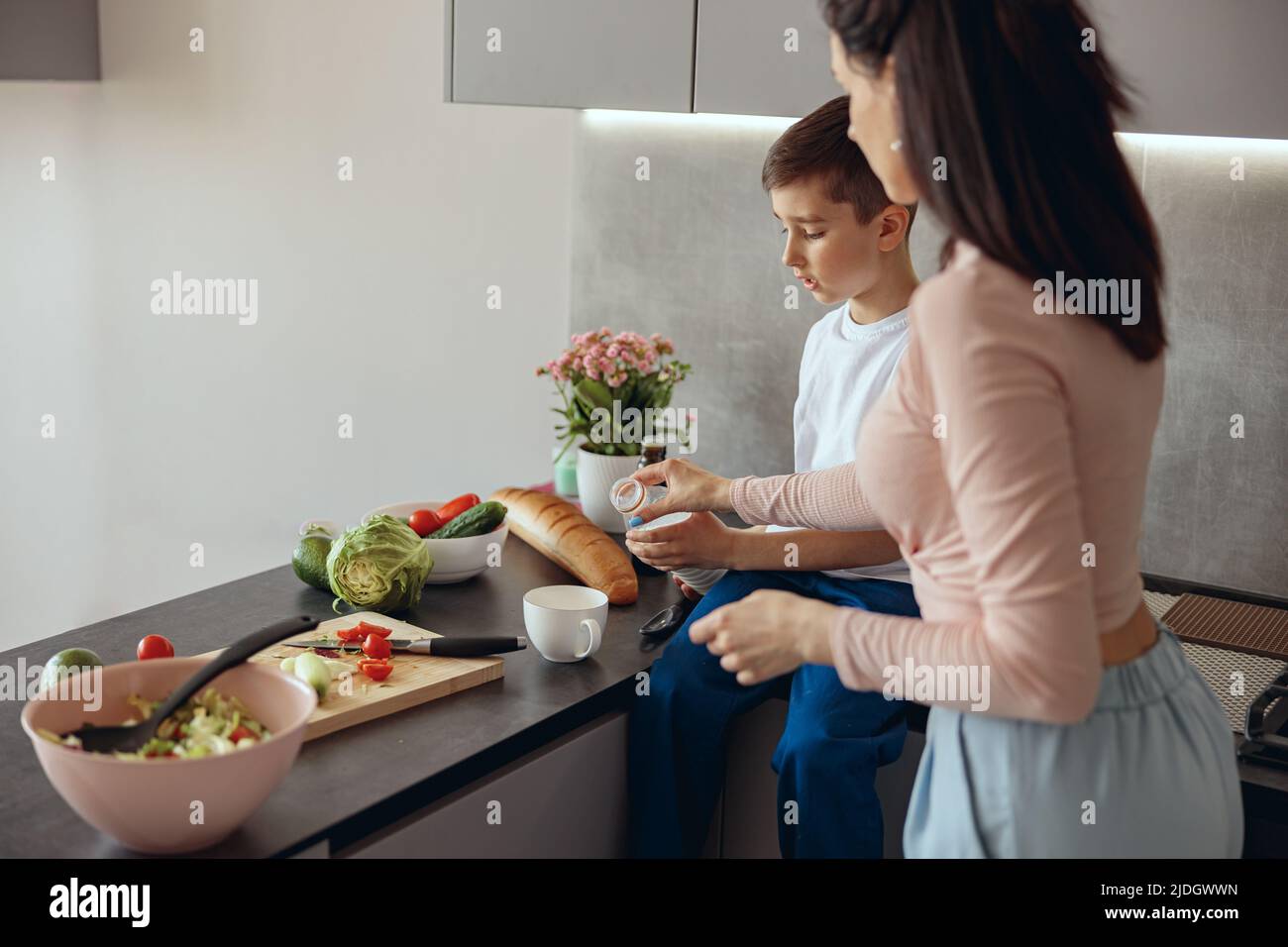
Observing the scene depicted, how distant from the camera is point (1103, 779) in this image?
3.32 ft

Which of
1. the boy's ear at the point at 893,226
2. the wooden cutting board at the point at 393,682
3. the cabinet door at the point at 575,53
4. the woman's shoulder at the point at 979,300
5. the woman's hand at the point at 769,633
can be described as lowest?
the wooden cutting board at the point at 393,682

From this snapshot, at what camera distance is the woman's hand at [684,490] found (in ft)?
5.30

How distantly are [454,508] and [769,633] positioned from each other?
3.31ft

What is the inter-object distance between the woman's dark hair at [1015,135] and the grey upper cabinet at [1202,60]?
648 millimetres

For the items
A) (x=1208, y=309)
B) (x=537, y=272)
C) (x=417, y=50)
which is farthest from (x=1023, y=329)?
(x=417, y=50)

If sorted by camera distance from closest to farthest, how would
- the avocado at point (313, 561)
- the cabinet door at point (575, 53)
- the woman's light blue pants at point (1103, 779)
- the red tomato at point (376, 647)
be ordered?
the woman's light blue pants at point (1103, 779)
the red tomato at point (376, 647)
the avocado at point (313, 561)
the cabinet door at point (575, 53)

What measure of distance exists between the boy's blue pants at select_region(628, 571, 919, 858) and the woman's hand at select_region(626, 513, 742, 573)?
0.04 m

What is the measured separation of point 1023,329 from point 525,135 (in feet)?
6.14

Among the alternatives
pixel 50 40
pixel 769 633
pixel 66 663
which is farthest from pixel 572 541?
pixel 50 40

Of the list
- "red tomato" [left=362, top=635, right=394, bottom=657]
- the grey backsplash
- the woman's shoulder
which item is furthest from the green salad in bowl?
the grey backsplash

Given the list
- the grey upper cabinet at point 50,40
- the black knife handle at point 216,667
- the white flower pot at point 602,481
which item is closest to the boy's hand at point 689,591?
the white flower pot at point 602,481

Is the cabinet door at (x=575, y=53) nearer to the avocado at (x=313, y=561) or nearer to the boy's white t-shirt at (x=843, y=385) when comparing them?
the boy's white t-shirt at (x=843, y=385)

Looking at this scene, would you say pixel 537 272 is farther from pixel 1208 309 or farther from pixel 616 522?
pixel 1208 309

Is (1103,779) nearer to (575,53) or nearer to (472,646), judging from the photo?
(472,646)
